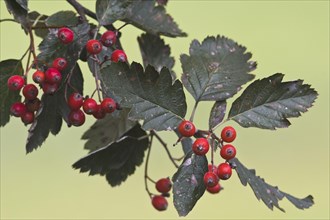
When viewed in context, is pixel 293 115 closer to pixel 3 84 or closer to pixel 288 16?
pixel 3 84

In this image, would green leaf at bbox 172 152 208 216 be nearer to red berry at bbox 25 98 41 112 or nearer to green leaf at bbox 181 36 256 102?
green leaf at bbox 181 36 256 102

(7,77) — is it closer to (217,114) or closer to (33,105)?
(33,105)

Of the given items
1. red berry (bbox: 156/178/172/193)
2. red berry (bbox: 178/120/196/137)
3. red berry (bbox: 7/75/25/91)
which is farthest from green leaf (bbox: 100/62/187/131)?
red berry (bbox: 156/178/172/193)

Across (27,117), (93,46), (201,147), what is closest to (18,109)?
(27,117)

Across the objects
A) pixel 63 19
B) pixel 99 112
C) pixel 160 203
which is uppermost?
pixel 63 19

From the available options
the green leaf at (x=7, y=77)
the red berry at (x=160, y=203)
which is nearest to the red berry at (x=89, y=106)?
the green leaf at (x=7, y=77)

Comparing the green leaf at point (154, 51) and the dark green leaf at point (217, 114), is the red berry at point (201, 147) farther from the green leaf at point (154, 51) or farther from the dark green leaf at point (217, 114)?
the green leaf at point (154, 51)
